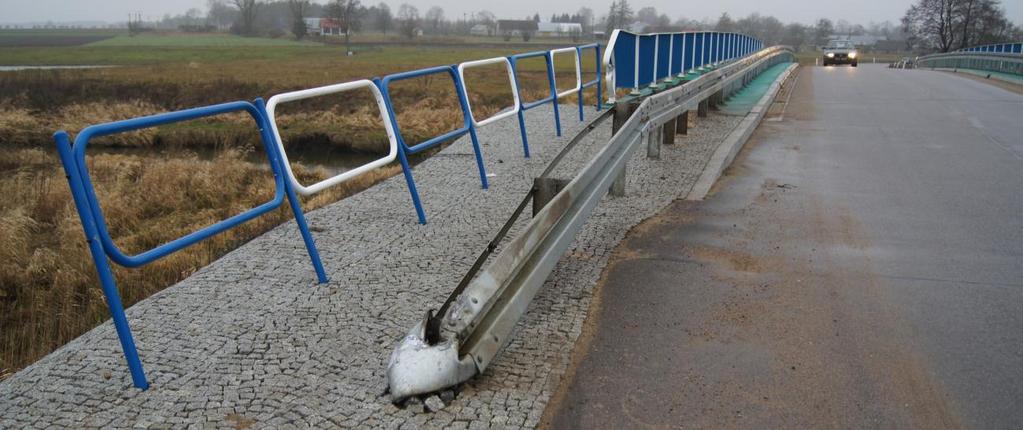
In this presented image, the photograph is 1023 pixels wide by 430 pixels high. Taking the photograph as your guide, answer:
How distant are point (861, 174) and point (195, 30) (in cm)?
14800

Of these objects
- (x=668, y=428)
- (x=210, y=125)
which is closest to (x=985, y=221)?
(x=668, y=428)

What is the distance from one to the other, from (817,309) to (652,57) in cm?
924

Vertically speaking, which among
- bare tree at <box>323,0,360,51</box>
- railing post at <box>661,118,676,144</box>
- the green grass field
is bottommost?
railing post at <box>661,118,676,144</box>

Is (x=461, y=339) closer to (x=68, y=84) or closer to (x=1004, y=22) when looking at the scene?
(x=68, y=84)

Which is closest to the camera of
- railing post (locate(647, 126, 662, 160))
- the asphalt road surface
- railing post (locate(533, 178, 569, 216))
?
the asphalt road surface

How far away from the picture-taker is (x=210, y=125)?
26.0 meters

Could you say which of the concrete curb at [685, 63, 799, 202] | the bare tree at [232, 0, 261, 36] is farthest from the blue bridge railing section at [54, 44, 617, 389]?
the bare tree at [232, 0, 261, 36]

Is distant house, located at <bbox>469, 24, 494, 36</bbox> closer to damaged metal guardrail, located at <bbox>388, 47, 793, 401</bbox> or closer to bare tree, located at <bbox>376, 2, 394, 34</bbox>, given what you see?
bare tree, located at <bbox>376, 2, 394, 34</bbox>

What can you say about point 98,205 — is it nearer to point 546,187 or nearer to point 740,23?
point 546,187

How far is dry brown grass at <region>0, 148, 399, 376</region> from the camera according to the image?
21.0ft

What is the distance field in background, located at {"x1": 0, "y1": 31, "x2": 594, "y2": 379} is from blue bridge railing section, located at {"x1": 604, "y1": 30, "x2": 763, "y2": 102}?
3868 mm

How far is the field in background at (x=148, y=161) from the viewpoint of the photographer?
7.03 m

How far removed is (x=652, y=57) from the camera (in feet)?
43.8

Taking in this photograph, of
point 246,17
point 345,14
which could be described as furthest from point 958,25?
point 246,17
